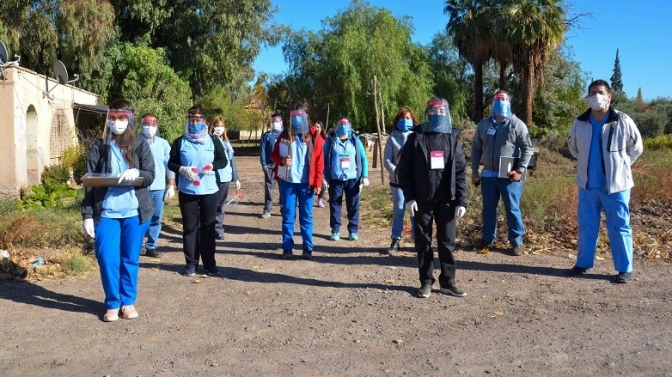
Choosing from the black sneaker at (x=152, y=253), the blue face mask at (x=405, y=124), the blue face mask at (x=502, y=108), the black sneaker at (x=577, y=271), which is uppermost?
the blue face mask at (x=502, y=108)

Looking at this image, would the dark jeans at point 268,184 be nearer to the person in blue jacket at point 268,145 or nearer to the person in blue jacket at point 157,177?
the person in blue jacket at point 268,145

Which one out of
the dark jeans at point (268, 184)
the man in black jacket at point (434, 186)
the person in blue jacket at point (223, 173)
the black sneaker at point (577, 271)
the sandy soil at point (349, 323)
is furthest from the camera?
the dark jeans at point (268, 184)

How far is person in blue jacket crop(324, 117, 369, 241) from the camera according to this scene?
9.12 metres

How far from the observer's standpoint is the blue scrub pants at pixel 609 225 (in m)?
6.53

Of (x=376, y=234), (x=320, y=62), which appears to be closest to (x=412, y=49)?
(x=320, y=62)

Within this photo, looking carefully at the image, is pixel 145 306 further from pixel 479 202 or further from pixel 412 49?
pixel 412 49

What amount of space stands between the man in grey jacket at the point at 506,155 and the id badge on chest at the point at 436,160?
6.62 ft

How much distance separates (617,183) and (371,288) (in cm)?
279

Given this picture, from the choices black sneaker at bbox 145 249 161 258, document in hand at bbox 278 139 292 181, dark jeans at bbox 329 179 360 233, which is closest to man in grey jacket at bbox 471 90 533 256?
dark jeans at bbox 329 179 360 233

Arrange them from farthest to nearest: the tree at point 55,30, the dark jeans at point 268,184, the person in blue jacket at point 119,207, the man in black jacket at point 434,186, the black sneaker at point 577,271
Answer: the tree at point 55,30 → the dark jeans at point 268,184 → the black sneaker at point 577,271 → the man in black jacket at point 434,186 → the person in blue jacket at point 119,207

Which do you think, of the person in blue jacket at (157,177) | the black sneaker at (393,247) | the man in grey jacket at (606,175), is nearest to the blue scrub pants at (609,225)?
the man in grey jacket at (606,175)

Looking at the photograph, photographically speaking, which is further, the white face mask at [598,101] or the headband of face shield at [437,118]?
the white face mask at [598,101]

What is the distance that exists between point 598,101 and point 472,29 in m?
25.8

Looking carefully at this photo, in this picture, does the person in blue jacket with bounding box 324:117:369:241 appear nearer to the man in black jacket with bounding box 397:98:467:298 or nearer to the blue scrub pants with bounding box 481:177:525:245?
the blue scrub pants with bounding box 481:177:525:245
